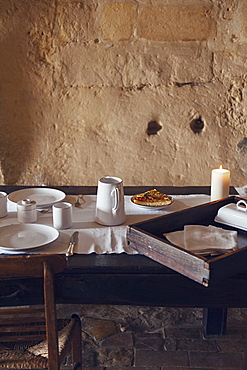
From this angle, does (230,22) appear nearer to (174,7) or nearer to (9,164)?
(174,7)

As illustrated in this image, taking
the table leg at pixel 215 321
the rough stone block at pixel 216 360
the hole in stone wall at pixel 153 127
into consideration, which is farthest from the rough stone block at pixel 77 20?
the rough stone block at pixel 216 360

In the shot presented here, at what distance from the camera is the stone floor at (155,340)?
1799 millimetres

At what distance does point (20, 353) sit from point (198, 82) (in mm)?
1950

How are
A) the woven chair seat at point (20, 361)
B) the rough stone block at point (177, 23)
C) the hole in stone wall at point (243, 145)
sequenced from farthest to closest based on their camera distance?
1. the hole in stone wall at point (243, 145)
2. the rough stone block at point (177, 23)
3. the woven chair seat at point (20, 361)

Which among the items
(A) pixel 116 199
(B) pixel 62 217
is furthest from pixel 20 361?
(A) pixel 116 199

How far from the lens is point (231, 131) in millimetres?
2730

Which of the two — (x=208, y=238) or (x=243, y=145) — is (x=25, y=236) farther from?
(x=243, y=145)

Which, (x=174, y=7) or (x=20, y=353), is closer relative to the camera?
(x=20, y=353)

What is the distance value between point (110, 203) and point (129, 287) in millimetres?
339

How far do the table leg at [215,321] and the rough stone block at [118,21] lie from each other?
1.64 metres

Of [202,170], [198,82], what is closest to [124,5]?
[198,82]

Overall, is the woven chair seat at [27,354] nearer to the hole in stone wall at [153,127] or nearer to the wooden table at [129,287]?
the wooden table at [129,287]

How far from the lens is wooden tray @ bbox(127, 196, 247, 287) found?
1101mm

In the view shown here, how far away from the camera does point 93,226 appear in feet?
4.99
